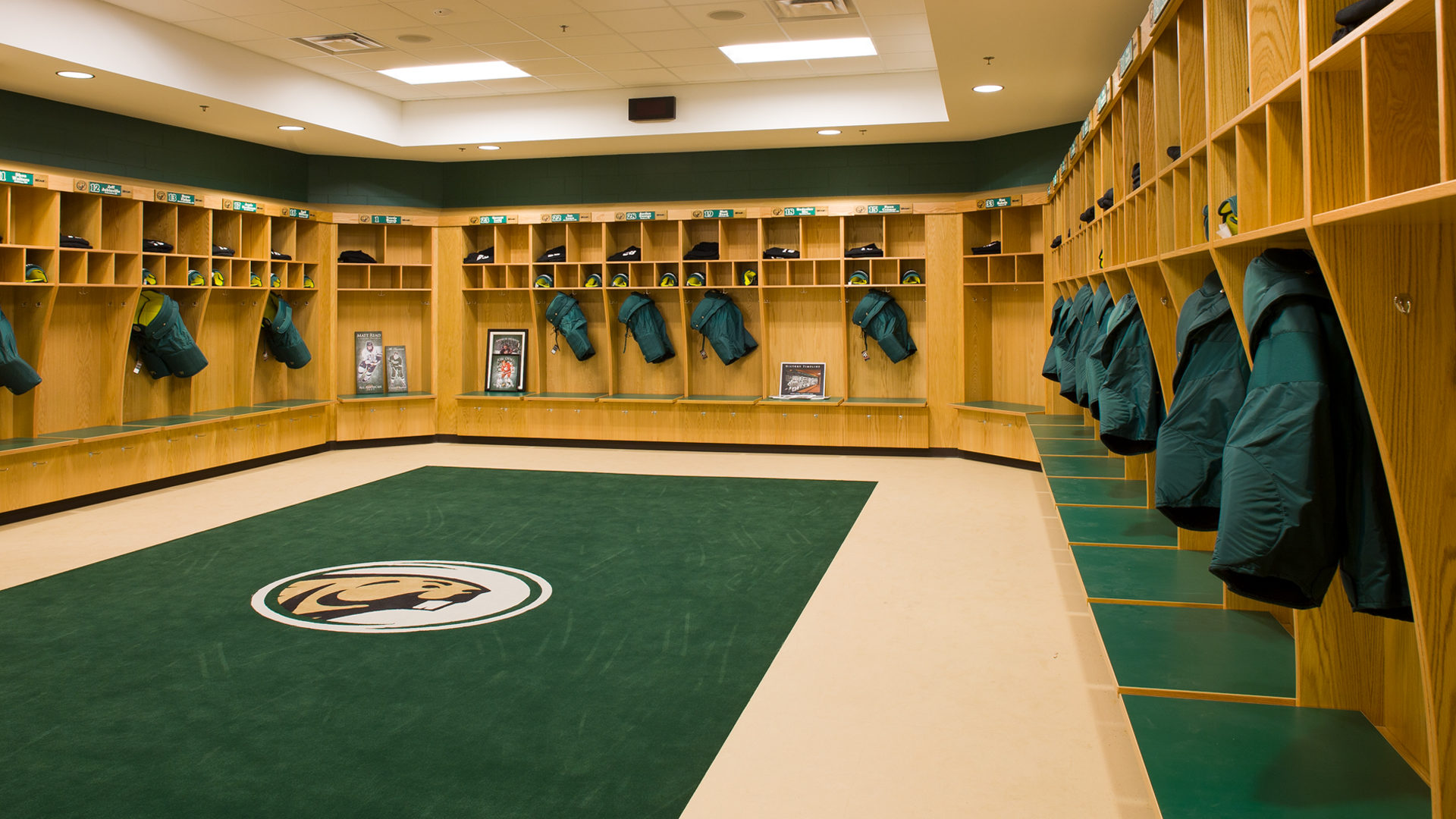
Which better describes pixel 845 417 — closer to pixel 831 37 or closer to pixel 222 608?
pixel 831 37

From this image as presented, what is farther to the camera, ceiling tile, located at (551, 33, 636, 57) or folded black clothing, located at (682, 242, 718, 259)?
folded black clothing, located at (682, 242, 718, 259)

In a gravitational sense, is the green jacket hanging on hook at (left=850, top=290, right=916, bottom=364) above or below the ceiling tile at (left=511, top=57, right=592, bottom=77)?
below

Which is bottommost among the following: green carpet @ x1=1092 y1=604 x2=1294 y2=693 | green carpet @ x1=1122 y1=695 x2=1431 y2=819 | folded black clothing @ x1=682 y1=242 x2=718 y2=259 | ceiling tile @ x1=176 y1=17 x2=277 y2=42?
green carpet @ x1=1122 y1=695 x2=1431 y2=819

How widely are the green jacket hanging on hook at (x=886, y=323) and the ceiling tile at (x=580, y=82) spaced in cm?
292

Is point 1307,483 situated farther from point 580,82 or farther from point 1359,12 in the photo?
point 580,82

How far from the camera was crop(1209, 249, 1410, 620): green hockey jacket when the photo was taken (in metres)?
1.60

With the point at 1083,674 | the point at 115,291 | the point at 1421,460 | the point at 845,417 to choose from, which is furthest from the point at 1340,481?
the point at 115,291

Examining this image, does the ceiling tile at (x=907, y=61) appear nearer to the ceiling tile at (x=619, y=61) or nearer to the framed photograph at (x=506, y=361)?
the ceiling tile at (x=619, y=61)

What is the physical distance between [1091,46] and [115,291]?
6891 millimetres

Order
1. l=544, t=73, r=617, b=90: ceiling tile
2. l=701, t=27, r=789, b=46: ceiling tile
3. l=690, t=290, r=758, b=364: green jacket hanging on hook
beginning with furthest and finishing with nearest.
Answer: l=690, t=290, r=758, b=364: green jacket hanging on hook < l=544, t=73, r=617, b=90: ceiling tile < l=701, t=27, r=789, b=46: ceiling tile

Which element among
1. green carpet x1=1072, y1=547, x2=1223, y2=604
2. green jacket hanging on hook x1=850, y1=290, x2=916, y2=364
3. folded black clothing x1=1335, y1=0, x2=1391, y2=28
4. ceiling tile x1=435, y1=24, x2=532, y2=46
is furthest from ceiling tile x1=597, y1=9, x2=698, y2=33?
folded black clothing x1=1335, y1=0, x2=1391, y2=28

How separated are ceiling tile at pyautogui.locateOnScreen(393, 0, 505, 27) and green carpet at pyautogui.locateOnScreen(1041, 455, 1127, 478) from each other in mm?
4420

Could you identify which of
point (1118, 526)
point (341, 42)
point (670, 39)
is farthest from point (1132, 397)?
point (341, 42)

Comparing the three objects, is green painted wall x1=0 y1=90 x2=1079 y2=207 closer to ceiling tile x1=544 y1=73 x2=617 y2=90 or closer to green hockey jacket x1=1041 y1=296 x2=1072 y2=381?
→ ceiling tile x1=544 y1=73 x2=617 y2=90
